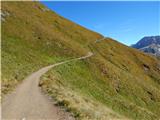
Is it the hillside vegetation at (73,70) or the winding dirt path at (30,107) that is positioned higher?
the hillside vegetation at (73,70)

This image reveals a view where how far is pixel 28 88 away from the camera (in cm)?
3094

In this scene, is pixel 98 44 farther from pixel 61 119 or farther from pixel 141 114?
pixel 61 119

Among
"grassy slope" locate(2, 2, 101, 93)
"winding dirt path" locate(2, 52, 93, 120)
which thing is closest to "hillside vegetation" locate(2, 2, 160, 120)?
"grassy slope" locate(2, 2, 101, 93)

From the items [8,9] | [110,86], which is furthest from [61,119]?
[8,9]

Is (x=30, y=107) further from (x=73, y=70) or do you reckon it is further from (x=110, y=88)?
(x=110, y=88)

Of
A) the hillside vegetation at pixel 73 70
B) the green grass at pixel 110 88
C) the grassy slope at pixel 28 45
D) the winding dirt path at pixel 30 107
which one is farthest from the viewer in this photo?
the grassy slope at pixel 28 45

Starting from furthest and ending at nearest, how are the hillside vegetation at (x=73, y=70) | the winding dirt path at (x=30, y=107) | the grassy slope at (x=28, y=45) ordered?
1. the grassy slope at (x=28, y=45)
2. the hillside vegetation at (x=73, y=70)
3. the winding dirt path at (x=30, y=107)

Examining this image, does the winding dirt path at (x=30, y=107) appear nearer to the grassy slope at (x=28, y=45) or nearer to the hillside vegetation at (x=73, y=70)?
the hillside vegetation at (x=73, y=70)

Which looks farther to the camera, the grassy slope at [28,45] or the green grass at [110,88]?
the grassy slope at [28,45]

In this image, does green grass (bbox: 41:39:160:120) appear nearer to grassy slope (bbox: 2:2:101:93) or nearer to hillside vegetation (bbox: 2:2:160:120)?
hillside vegetation (bbox: 2:2:160:120)

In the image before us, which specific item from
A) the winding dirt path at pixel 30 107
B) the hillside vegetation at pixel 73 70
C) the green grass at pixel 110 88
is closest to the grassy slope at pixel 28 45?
the hillside vegetation at pixel 73 70

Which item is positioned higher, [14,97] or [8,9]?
[8,9]

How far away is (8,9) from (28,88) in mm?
54195

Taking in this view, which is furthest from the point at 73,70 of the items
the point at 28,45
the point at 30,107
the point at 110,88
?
the point at 30,107
